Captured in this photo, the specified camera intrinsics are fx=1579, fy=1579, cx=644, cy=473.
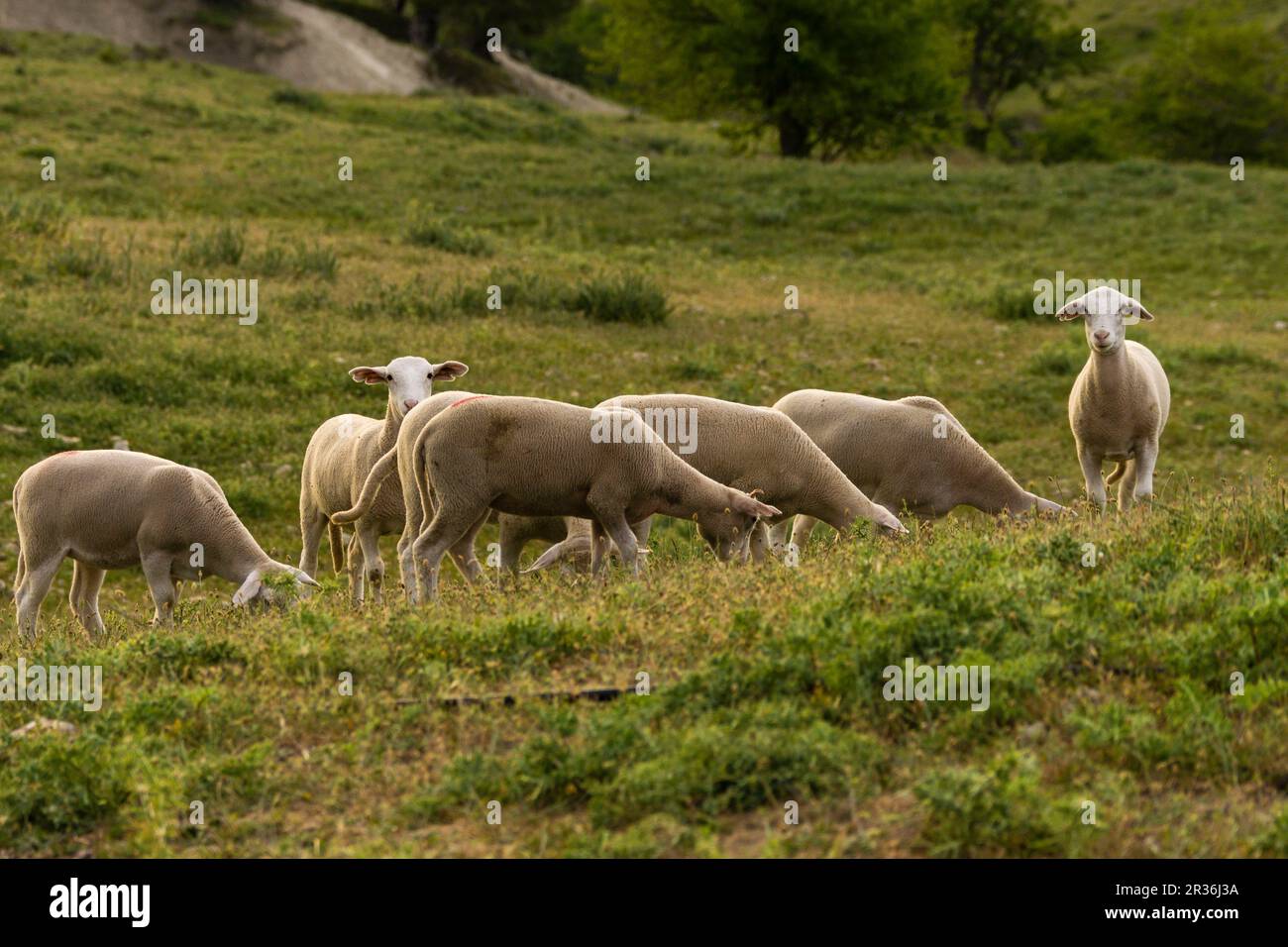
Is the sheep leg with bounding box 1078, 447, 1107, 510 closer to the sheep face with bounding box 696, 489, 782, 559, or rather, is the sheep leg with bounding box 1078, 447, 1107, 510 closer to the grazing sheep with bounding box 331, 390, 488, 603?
the sheep face with bounding box 696, 489, 782, 559

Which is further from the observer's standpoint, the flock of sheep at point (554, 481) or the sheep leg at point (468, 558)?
the sheep leg at point (468, 558)

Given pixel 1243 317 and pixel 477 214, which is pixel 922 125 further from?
pixel 1243 317

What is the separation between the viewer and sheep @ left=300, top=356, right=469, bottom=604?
10156mm

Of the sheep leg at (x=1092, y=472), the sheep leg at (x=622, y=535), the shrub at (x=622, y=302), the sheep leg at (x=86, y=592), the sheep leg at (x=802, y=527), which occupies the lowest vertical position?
the sheep leg at (x=86, y=592)

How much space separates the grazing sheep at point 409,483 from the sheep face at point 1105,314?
4.14m

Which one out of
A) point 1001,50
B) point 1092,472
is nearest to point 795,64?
point 1001,50

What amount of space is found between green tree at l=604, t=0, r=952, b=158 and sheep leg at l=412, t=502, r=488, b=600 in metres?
29.5

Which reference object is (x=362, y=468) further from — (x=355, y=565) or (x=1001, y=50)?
(x=1001, y=50)

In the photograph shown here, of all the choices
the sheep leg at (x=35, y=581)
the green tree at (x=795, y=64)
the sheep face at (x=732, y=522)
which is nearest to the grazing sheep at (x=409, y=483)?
the sheep face at (x=732, y=522)

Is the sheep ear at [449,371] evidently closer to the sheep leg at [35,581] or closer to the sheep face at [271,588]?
the sheep face at [271,588]

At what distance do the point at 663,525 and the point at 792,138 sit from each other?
27.7 metres

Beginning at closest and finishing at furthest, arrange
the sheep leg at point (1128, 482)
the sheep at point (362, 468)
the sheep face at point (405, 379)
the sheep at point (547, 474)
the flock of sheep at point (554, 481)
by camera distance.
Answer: the sheep at point (547, 474)
the flock of sheep at point (554, 481)
the sheep face at point (405, 379)
the sheep at point (362, 468)
the sheep leg at point (1128, 482)

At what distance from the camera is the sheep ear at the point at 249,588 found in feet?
28.4
